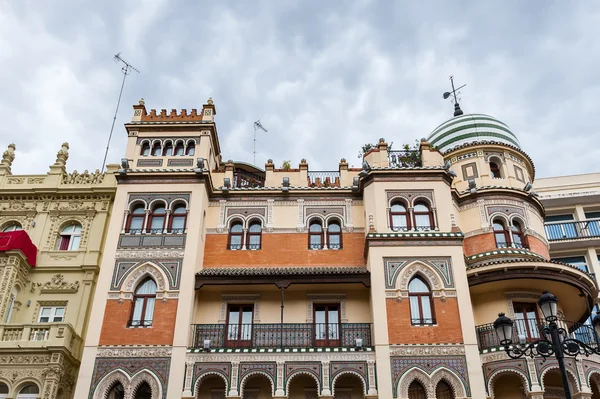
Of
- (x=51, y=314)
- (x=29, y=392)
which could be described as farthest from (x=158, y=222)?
(x=29, y=392)

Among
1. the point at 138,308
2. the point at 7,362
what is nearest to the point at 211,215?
the point at 138,308

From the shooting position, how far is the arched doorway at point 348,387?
65.8ft

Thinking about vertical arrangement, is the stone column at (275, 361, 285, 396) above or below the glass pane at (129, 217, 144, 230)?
below

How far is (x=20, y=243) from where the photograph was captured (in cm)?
2209

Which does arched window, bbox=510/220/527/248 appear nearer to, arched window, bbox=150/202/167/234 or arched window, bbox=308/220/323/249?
arched window, bbox=308/220/323/249

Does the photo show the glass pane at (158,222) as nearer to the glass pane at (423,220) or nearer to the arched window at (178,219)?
the arched window at (178,219)

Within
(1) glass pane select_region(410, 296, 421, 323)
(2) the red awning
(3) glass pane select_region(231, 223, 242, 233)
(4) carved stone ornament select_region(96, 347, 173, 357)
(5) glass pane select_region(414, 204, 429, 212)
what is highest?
(5) glass pane select_region(414, 204, 429, 212)

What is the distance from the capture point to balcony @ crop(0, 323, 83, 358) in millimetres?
19609

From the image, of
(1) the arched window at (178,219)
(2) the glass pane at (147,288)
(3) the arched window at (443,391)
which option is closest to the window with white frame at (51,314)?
(2) the glass pane at (147,288)

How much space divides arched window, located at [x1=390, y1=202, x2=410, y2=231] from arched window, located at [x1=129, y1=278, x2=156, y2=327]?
9329 millimetres

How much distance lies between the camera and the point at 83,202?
2448 cm

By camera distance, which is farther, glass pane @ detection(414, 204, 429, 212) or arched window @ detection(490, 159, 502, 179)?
arched window @ detection(490, 159, 502, 179)

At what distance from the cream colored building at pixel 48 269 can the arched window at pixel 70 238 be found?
0.13 ft

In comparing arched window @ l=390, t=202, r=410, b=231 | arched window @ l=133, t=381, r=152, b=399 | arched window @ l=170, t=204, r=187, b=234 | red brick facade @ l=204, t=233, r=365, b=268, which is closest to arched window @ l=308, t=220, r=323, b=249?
red brick facade @ l=204, t=233, r=365, b=268
